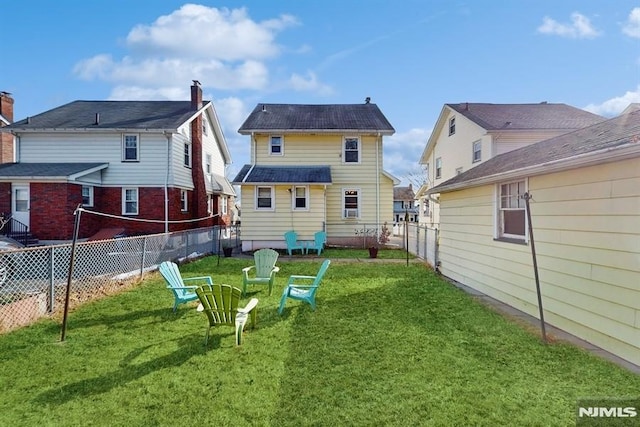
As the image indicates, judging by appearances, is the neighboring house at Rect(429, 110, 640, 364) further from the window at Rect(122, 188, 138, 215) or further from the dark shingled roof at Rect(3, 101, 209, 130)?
the window at Rect(122, 188, 138, 215)

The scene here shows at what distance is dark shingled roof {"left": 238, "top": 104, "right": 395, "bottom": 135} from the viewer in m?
17.1

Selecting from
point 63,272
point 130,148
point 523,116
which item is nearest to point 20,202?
point 130,148

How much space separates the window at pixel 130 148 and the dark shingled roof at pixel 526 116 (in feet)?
55.0

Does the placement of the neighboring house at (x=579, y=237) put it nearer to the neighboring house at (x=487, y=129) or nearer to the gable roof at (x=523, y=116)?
the neighboring house at (x=487, y=129)

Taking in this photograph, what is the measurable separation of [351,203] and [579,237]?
499 inches

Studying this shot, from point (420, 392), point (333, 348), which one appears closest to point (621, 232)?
point (420, 392)

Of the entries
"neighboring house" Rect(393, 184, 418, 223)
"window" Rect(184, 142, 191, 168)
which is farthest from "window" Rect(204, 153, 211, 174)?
"neighboring house" Rect(393, 184, 418, 223)

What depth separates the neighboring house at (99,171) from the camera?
15.4m

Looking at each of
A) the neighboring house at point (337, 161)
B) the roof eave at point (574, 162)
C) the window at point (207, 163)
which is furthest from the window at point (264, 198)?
the roof eave at point (574, 162)

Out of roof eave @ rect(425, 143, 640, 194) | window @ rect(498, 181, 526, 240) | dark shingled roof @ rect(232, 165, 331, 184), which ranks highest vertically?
dark shingled roof @ rect(232, 165, 331, 184)

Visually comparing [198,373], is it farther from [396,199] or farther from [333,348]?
[396,199]

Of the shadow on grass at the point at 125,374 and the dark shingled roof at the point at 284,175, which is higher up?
the dark shingled roof at the point at 284,175

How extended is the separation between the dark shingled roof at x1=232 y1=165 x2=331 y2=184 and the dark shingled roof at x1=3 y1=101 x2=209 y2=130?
4662mm

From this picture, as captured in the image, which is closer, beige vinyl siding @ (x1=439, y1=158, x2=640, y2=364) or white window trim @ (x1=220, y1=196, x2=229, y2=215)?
beige vinyl siding @ (x1=439, y1=158, x2=640, y2=364)
